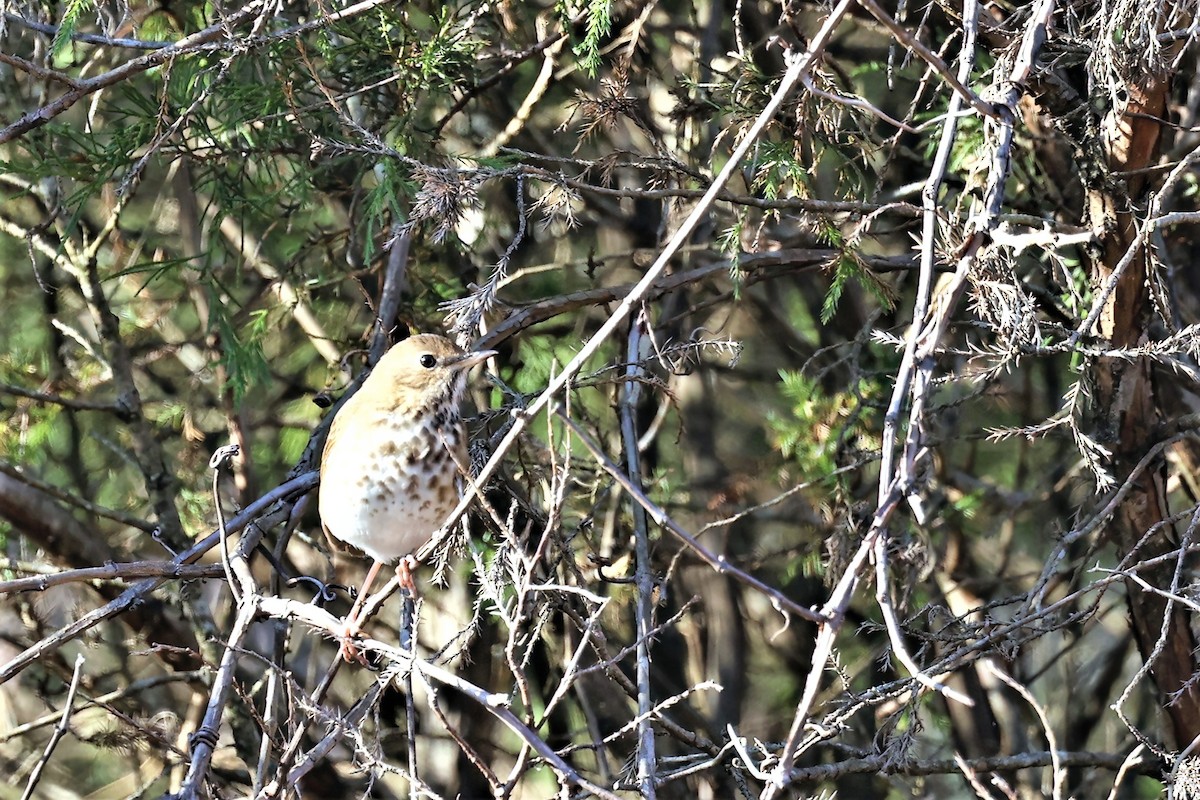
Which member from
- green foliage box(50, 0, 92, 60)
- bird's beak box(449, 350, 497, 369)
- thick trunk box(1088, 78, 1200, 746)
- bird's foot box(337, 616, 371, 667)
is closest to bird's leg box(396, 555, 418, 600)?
bird's foot box(337, 616, 371, 667)

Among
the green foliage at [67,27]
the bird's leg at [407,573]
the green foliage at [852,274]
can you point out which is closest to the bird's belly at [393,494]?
the bird's leg at [407,573]

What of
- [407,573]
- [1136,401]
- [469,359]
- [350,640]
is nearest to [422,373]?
[469,359]

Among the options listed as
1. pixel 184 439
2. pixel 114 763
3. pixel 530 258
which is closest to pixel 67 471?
pixel 184 439

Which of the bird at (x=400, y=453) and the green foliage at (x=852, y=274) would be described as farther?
the bird at (x=400, y=453)

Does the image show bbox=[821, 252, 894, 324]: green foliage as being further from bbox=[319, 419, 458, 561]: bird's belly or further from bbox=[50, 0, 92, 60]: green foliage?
bbox=[50, 0, 92, 60]: green foliage

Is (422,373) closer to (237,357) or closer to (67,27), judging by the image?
(237,357)

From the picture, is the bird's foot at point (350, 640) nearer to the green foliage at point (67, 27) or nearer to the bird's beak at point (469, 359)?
the bird's beak at point (469, 359)

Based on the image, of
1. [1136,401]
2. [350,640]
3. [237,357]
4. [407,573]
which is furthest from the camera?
[237,357]

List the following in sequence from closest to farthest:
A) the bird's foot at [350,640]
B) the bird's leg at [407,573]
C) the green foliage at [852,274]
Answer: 1. the bird's foot at [350,640]
2. the bird's leg at [407,573]
3. the green foliage at [852,274]
